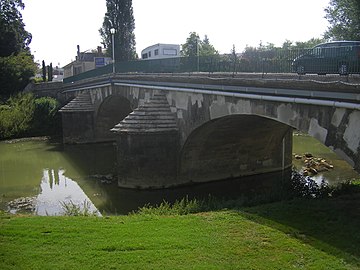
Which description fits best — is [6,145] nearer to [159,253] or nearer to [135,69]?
[135,69]

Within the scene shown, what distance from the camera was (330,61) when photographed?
35.8ft

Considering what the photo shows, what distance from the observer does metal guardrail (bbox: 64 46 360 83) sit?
34.1 feet

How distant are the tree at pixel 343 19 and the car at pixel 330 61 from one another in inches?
912

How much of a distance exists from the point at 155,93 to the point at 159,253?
13.8 m

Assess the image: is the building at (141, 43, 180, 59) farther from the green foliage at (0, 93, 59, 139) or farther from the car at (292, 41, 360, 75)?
the car at (292, 41, 360, 75)

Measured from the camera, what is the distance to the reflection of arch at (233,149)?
18.5 m

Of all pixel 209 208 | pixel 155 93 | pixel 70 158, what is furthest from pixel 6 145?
pixel 209 208

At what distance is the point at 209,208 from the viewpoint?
41.5ft

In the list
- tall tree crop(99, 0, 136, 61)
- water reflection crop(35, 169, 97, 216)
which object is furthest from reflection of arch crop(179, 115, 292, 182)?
tall tree crop(99, 0, 136, 61)

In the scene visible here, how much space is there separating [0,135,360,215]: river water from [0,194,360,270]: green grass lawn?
20.3 feet

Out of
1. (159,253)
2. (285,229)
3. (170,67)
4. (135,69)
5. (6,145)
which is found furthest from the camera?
(6,145)

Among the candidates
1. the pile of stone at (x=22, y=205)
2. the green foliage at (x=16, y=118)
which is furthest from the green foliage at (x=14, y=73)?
the pile of stone at (x=22, y=205)

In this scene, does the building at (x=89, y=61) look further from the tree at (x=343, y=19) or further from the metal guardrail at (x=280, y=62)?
the metal guardrail at (x=280, y=62)

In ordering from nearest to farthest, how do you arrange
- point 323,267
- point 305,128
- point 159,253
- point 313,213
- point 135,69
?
point 323,267, point 159,253, point 313,213, point 305,128, point 135,69
